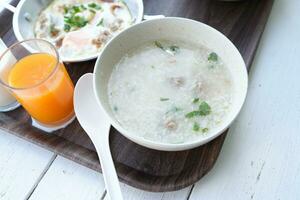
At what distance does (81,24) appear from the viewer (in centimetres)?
117

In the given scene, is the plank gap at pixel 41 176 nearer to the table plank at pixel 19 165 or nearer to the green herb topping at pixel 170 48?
the table plank at pixel 19 165

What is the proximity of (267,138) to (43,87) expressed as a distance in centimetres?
58

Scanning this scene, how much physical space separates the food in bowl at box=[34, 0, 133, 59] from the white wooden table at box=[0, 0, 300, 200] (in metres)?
0.32

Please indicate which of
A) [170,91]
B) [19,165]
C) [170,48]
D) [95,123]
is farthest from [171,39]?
[19,165]

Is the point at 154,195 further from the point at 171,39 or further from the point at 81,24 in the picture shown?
the point at 81,24

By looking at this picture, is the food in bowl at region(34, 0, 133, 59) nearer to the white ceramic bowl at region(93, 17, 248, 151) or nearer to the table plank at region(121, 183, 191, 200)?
the white ceramic bowl at region(93, 17, 248, 151)

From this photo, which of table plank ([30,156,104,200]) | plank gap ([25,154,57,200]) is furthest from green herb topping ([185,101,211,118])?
plank gap ([25,154,57,200])

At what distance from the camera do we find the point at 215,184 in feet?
2.89

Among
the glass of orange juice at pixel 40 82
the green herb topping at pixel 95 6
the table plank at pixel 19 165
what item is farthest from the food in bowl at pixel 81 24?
the table plank at pixel 19 165

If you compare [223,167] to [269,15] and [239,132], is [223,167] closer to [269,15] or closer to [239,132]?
[239,132]

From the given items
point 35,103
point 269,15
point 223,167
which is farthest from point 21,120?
point 269,15

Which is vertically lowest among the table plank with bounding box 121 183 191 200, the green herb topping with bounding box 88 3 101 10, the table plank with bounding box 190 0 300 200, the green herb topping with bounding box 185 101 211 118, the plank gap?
the plank gap

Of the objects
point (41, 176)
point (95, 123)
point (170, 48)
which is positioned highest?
point (170, 48)

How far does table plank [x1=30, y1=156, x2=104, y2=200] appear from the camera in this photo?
895 millimetres
